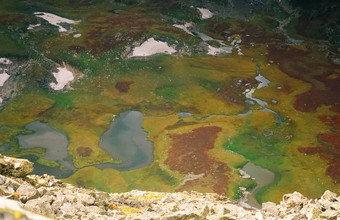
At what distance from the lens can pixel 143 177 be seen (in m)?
72.6

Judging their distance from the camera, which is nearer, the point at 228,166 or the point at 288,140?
the point at 228,166

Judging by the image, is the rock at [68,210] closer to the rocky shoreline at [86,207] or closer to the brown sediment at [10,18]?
the rocky shoreline at [86,207]

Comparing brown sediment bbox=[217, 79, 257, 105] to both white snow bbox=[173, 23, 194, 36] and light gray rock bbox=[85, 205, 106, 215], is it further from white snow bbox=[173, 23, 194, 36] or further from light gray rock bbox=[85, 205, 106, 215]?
light gray rock bbox=[85, 205, 106, 215]

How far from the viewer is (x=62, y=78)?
11381 centimetres

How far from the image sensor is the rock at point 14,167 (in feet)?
83.8

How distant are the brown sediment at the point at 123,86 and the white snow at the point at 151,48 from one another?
667 inches

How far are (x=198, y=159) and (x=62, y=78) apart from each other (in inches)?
2313

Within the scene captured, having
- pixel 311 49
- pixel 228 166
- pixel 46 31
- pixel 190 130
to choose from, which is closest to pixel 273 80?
pixel 311 49

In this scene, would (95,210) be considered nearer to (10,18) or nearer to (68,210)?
(68,210)

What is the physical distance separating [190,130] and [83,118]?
2959 centimetres

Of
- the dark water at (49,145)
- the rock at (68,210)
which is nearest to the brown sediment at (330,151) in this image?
the dark water at (49,145)

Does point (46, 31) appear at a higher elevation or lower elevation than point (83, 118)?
higher

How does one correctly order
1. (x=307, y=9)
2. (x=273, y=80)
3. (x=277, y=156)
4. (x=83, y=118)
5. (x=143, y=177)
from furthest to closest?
1. (x=307, y=9)
2. (x=273, y=80)
3. (x=83, y=118)
4. (x=277, y=156)
5. (x=143, y=177)

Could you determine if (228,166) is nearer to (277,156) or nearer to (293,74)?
(277,156)
